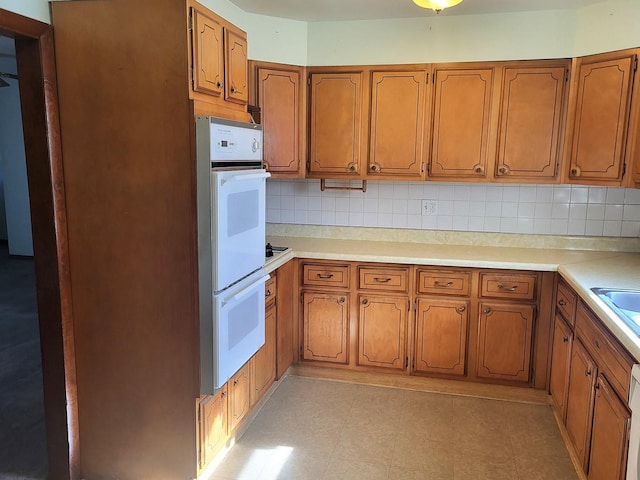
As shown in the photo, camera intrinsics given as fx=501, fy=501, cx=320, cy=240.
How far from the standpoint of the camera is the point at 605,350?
2.00m

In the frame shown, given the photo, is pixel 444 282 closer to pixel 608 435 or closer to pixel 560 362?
pixel 560 362

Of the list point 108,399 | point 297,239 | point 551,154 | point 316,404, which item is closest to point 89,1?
point 108,399

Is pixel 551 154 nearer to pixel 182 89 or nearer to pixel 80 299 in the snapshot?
pixel 182 89

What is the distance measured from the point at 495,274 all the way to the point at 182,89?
82.8 inches

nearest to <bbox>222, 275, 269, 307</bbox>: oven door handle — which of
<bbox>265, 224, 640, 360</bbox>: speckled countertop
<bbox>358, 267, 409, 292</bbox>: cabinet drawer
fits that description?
<bbox>265, 224, 640, 360</bbox>: speckled countertop

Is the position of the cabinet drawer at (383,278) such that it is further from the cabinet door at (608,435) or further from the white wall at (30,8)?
the white wall at (30,8)

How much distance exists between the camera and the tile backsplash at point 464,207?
3.36 m

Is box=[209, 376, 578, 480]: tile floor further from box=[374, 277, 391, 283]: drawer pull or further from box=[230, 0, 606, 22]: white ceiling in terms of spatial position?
box=[230, 0, 606, 22]: white ceiling

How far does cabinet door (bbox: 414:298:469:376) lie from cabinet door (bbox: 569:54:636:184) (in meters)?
1.09

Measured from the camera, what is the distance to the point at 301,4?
2.99m

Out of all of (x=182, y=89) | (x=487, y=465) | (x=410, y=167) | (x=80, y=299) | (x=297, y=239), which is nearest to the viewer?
(x=182, y=89)

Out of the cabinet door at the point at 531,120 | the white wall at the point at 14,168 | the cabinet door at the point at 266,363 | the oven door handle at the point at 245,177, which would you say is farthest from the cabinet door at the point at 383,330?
the white wall at the point at 14,168

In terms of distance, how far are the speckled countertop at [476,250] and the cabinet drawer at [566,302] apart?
8 cm

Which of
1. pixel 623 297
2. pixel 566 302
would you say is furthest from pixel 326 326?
pixel 623 297
